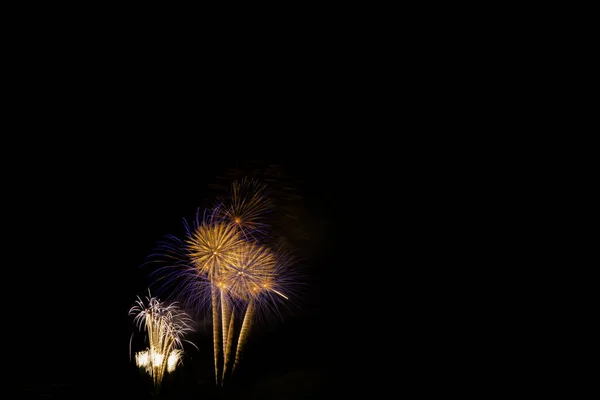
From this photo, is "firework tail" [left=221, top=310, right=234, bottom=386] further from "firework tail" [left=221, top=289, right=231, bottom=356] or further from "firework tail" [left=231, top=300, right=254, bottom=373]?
"firework tail" [left=231, top=300, right=254, bottom=373]

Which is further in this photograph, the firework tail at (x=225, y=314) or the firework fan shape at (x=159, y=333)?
the firework tail at (x=225, y=314)

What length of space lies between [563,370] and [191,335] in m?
15.6

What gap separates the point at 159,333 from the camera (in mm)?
19297

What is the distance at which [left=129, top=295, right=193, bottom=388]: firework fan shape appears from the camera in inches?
733

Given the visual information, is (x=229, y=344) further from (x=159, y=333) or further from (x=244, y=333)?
(x=159, y=333)

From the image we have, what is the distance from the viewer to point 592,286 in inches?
643

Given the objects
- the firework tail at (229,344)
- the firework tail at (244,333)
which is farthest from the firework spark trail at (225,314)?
the firework tail at (244,333)

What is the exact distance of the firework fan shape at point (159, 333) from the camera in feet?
61.1

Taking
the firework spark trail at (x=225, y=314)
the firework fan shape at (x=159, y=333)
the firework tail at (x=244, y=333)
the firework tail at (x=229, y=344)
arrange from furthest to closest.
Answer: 1. the firework tail at (x=244, y=333)
2. the firework tail at (x=229, y=344)
3. the firework spark trail at (x=225, y=314)
4. the firework fan shape at (x=159, y=333)

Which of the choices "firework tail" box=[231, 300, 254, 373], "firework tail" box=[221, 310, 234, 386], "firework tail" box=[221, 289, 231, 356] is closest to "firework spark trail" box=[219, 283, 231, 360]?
"firework tail" box=[221, 289, 231, 356]

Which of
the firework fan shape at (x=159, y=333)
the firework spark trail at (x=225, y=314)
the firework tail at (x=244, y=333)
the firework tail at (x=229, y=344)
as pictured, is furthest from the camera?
the firework tail at (x=244, y=333)

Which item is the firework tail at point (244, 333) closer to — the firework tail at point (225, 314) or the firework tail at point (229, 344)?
the firework tail at point (229, 344)

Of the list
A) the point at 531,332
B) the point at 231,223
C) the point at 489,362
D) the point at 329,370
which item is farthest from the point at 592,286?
the point at 231,223

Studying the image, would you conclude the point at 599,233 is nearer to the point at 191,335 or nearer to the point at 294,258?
the point at 294,258
